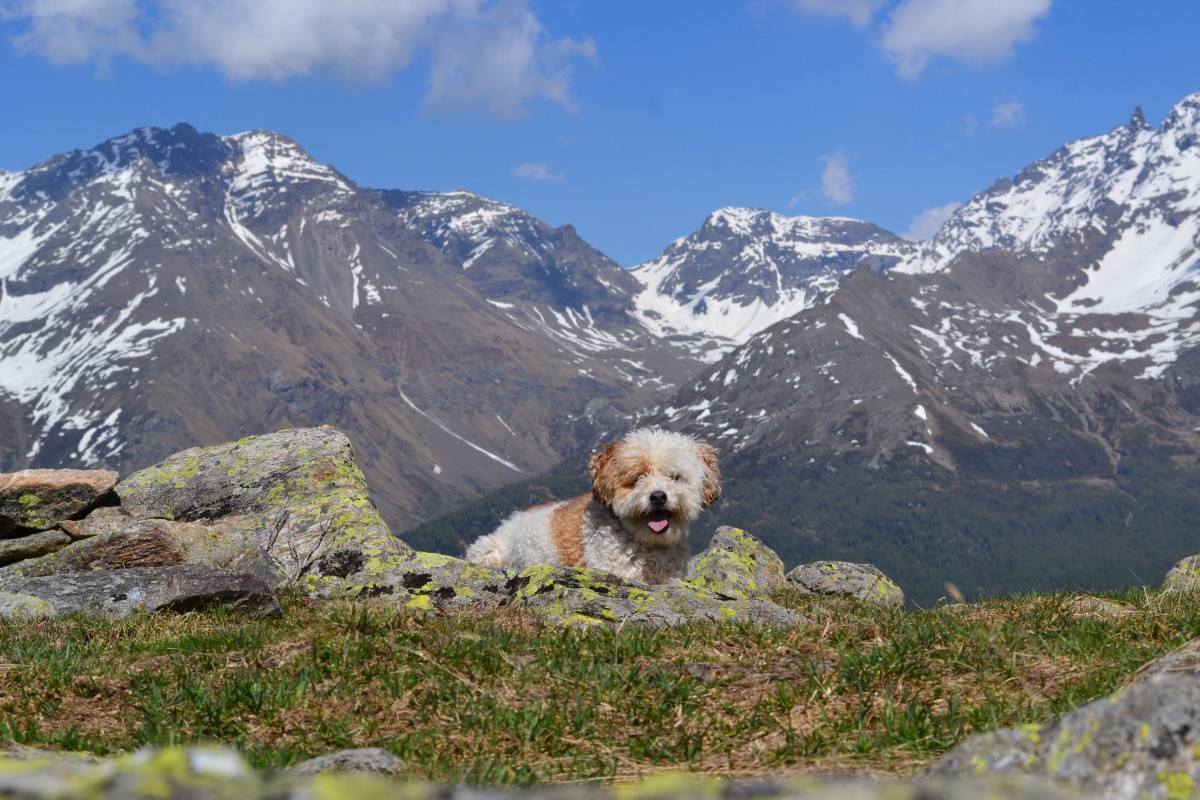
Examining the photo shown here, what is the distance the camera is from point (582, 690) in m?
8.73

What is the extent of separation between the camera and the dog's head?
61.8 feet

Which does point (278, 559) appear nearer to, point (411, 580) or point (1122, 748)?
point (411, 580)

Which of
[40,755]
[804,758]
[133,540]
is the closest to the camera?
[40,755]

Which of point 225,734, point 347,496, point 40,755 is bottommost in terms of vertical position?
point 225,734

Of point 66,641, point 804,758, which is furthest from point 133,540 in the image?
point 804,758

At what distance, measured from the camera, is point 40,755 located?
4.75m

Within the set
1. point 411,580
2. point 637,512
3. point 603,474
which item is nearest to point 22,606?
point 411,580

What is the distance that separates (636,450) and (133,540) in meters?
8.95

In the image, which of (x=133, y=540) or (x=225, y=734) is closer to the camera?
(x=225, y=734)

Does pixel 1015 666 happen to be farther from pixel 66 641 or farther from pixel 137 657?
pixel 66 641

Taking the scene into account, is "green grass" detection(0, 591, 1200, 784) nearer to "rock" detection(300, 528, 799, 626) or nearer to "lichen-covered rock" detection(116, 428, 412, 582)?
"rock" detection(300, 528, 799, 626)

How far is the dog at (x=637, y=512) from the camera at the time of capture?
19.0 meters

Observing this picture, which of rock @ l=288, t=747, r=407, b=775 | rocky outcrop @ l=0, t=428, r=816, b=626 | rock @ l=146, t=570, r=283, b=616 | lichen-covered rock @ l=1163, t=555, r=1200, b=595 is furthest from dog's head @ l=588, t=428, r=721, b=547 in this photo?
rock @ l=288, t=747, r=407, b=775

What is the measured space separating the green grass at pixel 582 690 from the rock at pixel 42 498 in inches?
376
